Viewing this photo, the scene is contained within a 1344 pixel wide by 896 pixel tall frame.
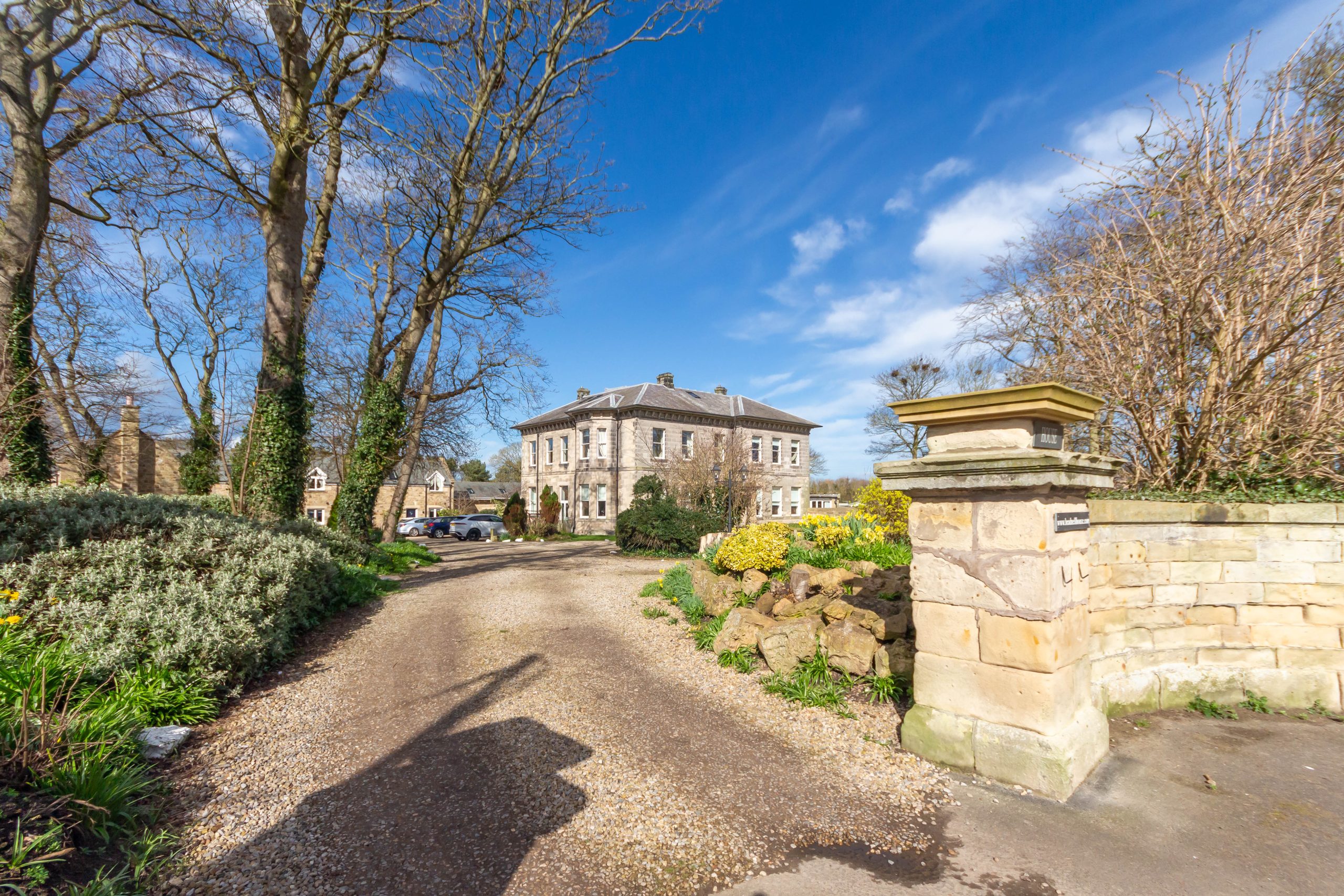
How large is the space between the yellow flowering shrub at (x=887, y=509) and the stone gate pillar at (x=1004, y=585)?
15.4 ft

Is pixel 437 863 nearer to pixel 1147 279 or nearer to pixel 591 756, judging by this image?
pixel 591 756

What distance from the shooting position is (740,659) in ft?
19.7

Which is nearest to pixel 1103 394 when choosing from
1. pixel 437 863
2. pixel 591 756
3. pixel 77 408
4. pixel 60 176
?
pixel 591 756

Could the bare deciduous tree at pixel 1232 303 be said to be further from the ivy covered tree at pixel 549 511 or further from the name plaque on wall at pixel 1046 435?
the ivy covered tree at pixel 549 511

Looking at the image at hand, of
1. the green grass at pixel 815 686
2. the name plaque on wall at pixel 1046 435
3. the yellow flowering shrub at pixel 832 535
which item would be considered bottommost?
the green grass at pixel 815 686

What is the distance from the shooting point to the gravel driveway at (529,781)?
9.53 feet

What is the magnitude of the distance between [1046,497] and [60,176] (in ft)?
48.8

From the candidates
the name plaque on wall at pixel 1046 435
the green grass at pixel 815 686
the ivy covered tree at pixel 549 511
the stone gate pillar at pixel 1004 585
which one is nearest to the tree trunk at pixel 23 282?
the green grass at pixel 815 686

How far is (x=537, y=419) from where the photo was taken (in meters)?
37.1

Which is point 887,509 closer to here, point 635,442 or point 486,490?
point 635,442

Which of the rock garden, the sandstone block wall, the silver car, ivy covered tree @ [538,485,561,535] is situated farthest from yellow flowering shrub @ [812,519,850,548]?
the silver car

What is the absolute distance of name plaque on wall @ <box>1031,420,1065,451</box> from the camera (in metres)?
3.65

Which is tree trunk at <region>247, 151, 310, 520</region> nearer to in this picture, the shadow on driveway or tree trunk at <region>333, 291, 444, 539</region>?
tree trunk at <region>333, 291, 444, 539</region>

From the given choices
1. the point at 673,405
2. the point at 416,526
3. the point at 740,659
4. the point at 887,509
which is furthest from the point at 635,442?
the point at 740,659
